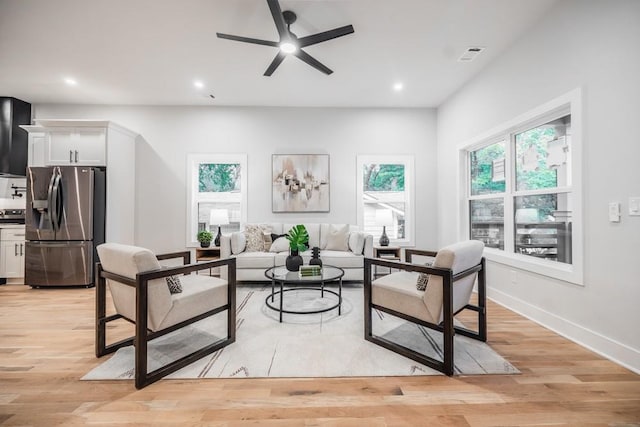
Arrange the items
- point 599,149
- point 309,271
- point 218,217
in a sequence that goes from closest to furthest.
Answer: point 599,149
point 309,271
point 218,217

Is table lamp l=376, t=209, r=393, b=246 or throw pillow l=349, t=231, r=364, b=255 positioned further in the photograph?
table lamp l=376, t=209, r=393, b=246

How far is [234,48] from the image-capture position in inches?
120

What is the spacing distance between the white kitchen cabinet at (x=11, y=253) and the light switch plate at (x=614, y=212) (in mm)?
6773

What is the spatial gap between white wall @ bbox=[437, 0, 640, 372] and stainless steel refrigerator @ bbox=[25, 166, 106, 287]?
5.56m

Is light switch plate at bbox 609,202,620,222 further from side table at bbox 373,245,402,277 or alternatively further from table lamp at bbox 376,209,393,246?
table lamp at bbox 376,209,393,246

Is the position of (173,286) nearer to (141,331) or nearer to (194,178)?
(141,331)

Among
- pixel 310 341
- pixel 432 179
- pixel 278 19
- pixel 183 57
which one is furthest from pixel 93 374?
pixel 432 179

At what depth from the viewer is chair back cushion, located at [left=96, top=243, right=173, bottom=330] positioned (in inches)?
67.9

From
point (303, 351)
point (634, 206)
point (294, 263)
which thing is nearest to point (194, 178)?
point (294, 263)

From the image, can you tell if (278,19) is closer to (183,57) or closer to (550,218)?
(183,57)

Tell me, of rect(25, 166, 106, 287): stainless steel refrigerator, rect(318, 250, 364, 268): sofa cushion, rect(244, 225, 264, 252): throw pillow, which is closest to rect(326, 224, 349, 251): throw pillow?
rect(318, 250, 364, 268): sofa cushion

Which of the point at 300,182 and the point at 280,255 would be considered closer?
the point at 280,255

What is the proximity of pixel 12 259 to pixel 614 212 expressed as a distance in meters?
6.99

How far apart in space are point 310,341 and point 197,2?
3070 millimetres
